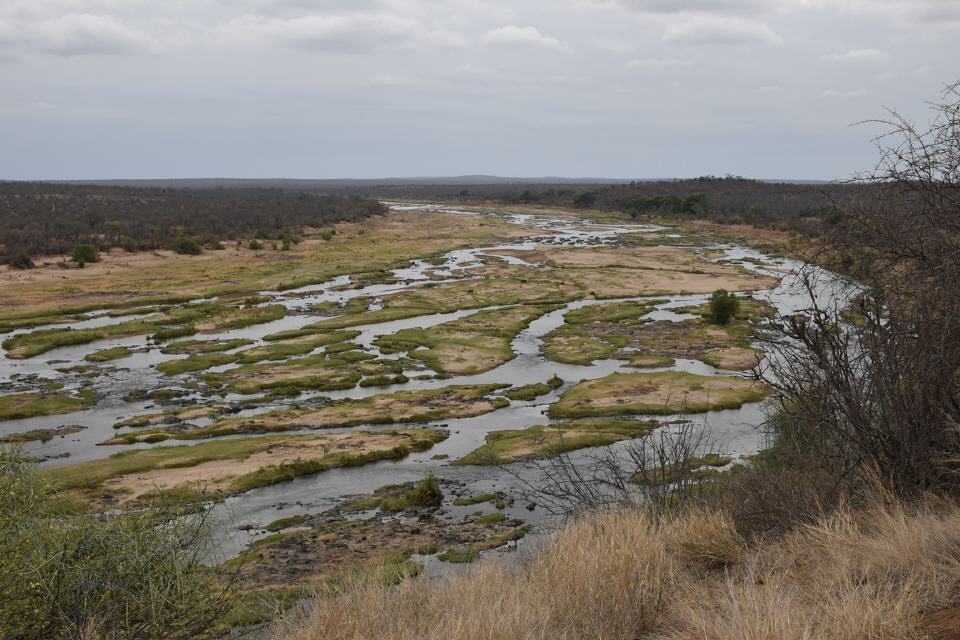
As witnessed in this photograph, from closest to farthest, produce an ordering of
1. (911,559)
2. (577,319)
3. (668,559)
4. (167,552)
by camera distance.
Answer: (911,559)
(668,559)
(167,552)
(577,319)

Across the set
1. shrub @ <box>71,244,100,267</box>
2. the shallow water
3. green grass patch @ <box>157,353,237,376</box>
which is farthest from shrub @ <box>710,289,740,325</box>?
shrub @ <box>71,244,100,267</box>

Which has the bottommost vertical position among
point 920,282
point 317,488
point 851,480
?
point 317,488

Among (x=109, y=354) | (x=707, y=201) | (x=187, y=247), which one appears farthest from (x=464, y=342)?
(x=707, y=201)

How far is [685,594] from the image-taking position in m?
6.96

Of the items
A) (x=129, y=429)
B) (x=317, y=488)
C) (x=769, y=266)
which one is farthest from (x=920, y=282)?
(x=769, y=266)

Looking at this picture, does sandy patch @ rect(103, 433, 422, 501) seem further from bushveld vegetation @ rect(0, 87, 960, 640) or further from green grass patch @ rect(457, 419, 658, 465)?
bushveld vegetation @ rect(0, 87, 960, 640)

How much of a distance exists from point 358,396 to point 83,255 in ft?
138

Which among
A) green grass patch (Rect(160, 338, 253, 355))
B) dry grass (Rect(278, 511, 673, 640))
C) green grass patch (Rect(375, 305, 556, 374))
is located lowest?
green grass patch (Rect(160, 338, 253, 355))

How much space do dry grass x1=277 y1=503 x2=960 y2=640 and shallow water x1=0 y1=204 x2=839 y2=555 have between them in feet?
12.1

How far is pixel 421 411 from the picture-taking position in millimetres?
28672

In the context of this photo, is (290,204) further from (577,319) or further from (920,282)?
(920,282)

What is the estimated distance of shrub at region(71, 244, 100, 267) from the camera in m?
61.3

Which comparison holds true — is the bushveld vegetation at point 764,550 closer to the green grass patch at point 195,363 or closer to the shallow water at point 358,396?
the shallow water at point 358,396

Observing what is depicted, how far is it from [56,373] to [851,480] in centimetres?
3363
